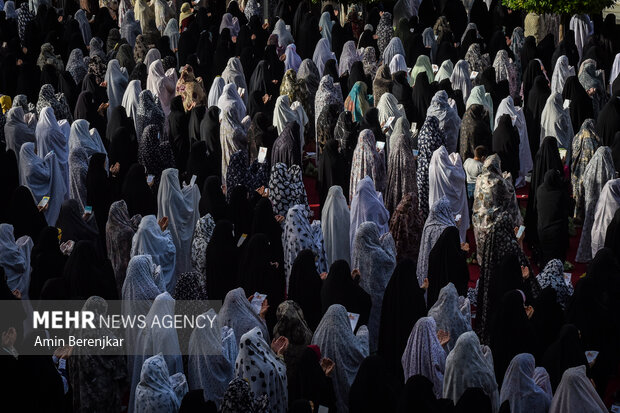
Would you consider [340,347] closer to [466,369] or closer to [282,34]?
[466,369]

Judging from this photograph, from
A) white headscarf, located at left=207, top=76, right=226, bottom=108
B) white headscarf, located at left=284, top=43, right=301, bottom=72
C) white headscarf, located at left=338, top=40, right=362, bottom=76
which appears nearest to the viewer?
white headscarf, located at left=207, top=76, right=226, bottom=108

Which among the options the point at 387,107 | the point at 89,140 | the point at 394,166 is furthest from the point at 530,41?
the point at 89,140

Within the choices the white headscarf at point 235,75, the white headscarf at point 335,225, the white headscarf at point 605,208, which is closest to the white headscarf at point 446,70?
the white headscarf at point 235,75

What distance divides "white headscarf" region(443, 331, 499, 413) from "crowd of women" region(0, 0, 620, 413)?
0.01 metres

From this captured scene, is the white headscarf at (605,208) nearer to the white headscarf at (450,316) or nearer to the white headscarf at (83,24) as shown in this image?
the white headscarf at (450,316)

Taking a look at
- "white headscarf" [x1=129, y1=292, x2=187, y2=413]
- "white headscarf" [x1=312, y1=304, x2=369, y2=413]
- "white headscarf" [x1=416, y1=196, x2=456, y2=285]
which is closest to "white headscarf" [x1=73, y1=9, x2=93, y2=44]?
"white headscarf" [x1=416, y1=196, x2=456, y2=285]

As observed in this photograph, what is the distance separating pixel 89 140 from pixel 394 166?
11.7ft

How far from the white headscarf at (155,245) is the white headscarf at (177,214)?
28.2 inches

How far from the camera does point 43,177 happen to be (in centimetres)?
1140

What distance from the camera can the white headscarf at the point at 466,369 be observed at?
6945mm

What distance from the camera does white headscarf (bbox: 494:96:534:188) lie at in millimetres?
12852

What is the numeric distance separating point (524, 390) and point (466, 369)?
412mm

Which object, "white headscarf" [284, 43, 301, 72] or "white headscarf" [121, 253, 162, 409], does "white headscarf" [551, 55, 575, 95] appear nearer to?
"white headscarf" [284, 43, 301, 72]

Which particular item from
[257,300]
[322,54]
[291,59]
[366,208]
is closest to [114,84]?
[291,59]
